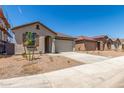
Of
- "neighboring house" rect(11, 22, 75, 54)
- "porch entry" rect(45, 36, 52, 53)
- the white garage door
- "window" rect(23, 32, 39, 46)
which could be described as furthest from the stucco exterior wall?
"window" rect(23, 32, 39, 46)

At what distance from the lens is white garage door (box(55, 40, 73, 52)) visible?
2036cm

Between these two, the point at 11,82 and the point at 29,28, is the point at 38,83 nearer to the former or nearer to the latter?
the point at 11,82

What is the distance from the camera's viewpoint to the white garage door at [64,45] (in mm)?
20359

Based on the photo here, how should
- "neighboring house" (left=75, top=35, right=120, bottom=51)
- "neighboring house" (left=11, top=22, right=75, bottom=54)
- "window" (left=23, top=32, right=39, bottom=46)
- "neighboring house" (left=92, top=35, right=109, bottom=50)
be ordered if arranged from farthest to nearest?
1. "neighboring house" (left=92, top=35, right=109, bottom=50)
2. "neighboring house" (left=75, top=35, right=120, bottom=51)
3. "window" (left=23, top=32, right=39, bottom=46)
4. "neighboring house" (left=11, top=22, right=75, bottom=54)

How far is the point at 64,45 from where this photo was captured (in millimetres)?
21219

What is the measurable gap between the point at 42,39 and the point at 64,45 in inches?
169

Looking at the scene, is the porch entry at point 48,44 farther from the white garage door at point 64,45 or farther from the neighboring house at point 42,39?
the white garage door at point 64,45

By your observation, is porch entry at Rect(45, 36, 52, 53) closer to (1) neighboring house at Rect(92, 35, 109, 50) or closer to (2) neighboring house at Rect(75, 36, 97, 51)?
(2) neighboring house at Rect(75, 36, 97, 51)

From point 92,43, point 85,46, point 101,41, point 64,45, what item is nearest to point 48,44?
point 64,45

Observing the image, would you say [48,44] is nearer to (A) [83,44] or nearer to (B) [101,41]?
(A) [83,44]

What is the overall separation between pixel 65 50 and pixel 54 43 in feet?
8.11

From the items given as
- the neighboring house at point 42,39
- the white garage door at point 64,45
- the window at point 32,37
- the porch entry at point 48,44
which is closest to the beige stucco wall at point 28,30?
the neighboring house at point 42,39

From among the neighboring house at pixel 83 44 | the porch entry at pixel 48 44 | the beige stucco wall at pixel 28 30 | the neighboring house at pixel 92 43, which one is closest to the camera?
the beige stucco wall at pixel 28 30
